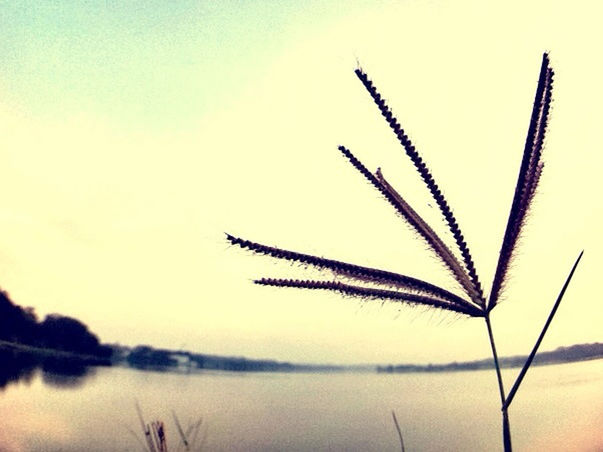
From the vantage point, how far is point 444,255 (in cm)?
121

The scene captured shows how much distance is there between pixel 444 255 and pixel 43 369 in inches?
71.0

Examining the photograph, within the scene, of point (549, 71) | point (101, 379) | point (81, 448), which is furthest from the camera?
point (101, 379)

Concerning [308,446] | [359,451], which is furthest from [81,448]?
[359,451]

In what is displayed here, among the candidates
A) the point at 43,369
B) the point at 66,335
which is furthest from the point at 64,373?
the point at 66,335

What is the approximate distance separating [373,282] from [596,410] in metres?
1.47

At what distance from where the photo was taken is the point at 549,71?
112cm

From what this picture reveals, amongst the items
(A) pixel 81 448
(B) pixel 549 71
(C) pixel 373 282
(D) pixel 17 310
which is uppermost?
(B) pixel 549 71

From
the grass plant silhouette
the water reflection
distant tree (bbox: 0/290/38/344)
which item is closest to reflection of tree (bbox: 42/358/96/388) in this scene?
the water reflection

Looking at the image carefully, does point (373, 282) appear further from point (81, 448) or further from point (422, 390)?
point (81, 448)

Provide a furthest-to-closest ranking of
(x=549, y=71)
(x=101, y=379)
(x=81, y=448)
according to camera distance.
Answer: (x=101, y=379)
(x=81, y=448)
(x=549, y=71)

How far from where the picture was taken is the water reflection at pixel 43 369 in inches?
75.0

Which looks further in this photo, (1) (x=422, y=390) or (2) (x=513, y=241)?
(1) (x=422, y=390)

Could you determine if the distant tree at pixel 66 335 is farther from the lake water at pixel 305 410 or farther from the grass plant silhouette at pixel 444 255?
the grass plant silhouette at pixel 444 255

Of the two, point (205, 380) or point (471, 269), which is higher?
point (471, 269)
